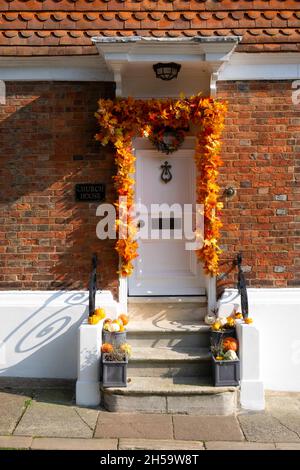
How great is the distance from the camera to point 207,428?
15.4 ft

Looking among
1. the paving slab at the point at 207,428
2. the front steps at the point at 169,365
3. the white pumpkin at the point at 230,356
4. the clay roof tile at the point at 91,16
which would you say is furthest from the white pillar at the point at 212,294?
the clay roof tile at the point at 91,16

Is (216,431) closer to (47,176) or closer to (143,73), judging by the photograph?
(47,176)

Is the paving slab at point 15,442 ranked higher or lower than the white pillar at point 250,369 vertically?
Answer: lower

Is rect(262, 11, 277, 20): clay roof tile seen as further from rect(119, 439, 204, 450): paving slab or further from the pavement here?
rect(119, 439, 204, 450): paving slab

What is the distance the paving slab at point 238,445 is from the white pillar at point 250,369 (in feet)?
2.52

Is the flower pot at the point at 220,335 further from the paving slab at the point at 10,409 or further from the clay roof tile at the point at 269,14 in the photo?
the clay roof tile at the point at 269,14

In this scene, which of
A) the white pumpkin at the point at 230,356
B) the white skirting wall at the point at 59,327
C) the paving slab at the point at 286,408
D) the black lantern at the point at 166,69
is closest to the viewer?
the paving slab at the point at 286,408

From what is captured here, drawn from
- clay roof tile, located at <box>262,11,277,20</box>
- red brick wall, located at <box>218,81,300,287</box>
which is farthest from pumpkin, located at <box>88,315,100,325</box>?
clay roof tile, located at <box>262,11,277,20</box>

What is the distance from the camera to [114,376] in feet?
16.8

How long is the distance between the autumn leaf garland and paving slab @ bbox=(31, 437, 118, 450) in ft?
6.63

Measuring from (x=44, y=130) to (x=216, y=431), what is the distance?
3.81m

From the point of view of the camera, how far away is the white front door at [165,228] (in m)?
6.25

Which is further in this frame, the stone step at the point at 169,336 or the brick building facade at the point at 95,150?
the brick building facade at the point at 95,150

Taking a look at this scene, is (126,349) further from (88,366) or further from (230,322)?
(230,322)
